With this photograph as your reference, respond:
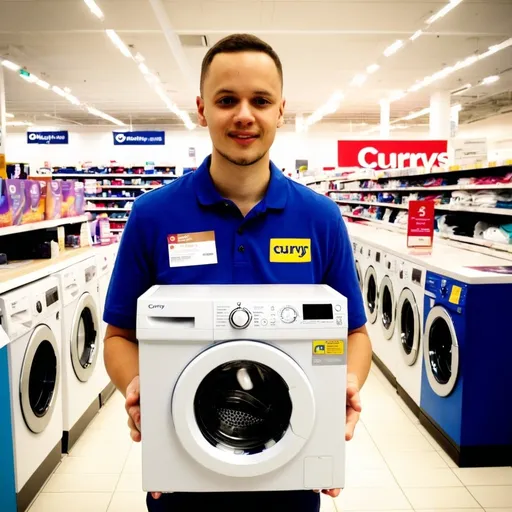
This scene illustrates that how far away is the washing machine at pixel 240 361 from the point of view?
49.2 inches

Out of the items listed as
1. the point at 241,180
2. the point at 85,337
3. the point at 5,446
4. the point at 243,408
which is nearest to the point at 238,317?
the point at 243,408

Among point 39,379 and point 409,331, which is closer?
point 39,379

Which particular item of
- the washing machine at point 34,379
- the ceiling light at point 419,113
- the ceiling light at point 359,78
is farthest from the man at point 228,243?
the ceiling light at point 419,113

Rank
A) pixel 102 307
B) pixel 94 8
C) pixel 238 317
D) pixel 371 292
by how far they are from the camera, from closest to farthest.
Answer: pixel 238 317, pixel 102 307, pixel 371 292, pixel 94 8

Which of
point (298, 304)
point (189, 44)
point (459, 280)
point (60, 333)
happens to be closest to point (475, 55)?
point (189, 44)

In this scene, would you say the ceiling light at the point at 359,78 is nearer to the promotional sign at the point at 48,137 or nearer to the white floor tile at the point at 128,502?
the promotional sign at the point at 48,137

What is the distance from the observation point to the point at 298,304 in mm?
1262

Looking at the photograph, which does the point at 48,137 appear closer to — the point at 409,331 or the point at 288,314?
the point at 409,331

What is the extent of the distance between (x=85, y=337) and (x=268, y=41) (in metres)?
7.42

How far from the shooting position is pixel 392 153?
10.8m

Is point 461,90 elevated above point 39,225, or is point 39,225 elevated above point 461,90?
point 461,90

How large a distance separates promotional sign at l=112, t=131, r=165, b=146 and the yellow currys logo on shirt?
14179 millimetres

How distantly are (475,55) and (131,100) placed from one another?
372 inches

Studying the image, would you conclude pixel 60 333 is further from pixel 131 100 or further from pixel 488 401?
pixel 131 100
